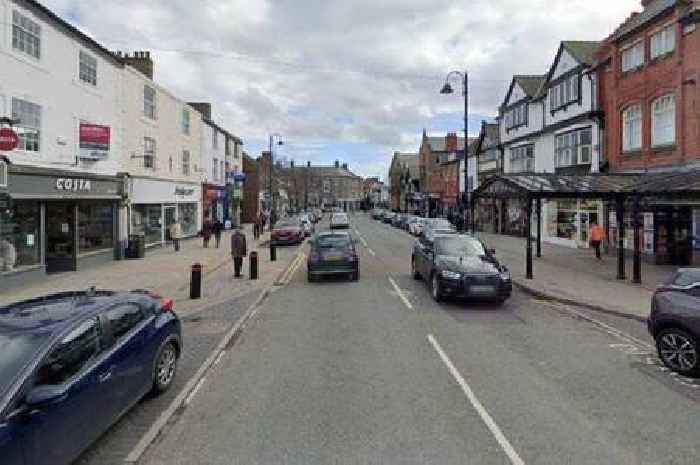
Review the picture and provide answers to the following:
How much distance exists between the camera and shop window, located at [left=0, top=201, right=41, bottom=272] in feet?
50.8

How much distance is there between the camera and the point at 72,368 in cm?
488

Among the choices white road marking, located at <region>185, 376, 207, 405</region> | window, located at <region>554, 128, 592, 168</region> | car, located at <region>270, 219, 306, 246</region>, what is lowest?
white road marking, located at <region>185, 376, 207, 405</region>

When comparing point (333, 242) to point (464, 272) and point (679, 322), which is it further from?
point (679, 322)

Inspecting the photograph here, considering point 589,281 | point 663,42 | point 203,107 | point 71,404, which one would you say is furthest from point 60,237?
point 203,107

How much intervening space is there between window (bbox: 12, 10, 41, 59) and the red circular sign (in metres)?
3.46

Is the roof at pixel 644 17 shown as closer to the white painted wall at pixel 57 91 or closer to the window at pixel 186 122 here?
the white painted wall at pixel 57 91

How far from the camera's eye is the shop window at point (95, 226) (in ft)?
68.0

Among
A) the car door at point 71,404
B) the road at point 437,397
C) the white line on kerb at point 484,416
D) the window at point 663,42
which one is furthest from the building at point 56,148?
the window at point 663,42

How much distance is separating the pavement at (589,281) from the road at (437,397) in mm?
1750

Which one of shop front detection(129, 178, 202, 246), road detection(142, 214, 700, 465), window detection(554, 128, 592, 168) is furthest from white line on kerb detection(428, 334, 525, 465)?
window detection(554, 128, 592, 168)

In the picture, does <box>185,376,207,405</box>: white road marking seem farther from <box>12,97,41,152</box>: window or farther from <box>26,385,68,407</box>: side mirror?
<box>12,97,41,152</box>: window

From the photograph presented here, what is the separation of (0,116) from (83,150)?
16.0 feet

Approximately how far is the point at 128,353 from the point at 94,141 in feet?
54.8

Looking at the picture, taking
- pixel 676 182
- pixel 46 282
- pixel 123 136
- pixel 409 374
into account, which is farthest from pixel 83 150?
pixel 676 182
